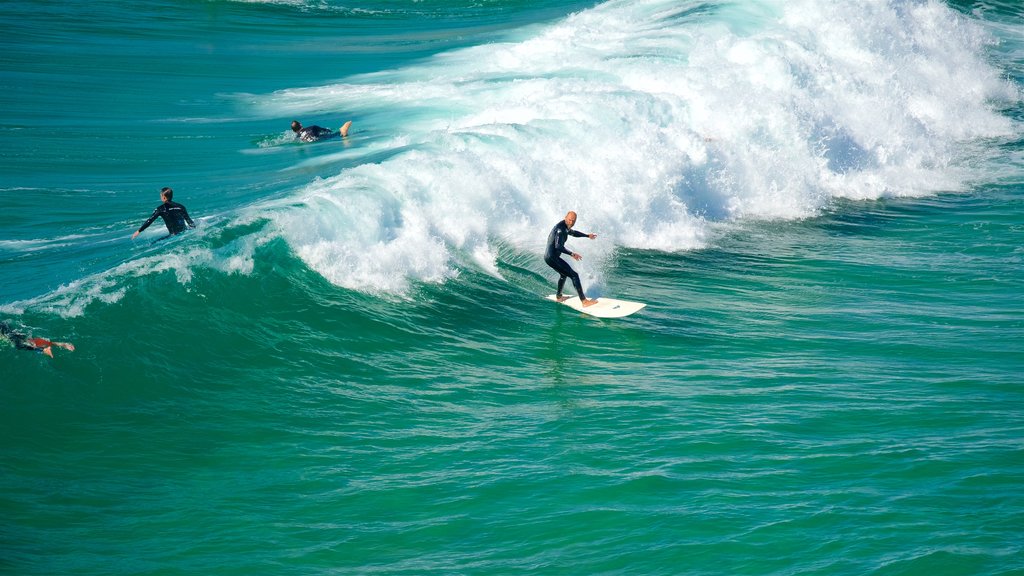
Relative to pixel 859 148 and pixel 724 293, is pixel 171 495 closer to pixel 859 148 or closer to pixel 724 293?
pixel 724 293

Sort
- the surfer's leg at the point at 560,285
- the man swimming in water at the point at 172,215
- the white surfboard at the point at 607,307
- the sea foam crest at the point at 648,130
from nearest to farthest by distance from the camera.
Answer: the white surfboard at the point at 607,307, the surfer's leg at the point at 560,285, the man swimming in water at the point at 172,215, the sea foam crest at the point at 648,130

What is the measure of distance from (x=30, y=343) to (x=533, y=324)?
657 centimetres

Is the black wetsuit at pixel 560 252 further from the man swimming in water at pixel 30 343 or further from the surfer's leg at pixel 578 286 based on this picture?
the man swimming in water at pixel 30 343

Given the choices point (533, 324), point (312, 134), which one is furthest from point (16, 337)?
point (312, 134)

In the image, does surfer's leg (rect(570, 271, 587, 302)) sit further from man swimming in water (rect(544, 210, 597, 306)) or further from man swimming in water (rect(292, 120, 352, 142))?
man swimming in water (rect(292, 120, 352, 142))

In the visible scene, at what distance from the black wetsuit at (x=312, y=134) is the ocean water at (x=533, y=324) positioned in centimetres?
57

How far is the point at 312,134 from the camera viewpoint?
23.2 metres

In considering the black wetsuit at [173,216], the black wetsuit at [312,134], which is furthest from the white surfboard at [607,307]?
the black wetsuit at [312,134]

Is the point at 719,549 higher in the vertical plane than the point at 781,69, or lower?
lower

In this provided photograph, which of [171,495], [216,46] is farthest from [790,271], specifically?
[216,46]

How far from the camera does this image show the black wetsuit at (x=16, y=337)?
10.6 m

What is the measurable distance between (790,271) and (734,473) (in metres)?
7.81

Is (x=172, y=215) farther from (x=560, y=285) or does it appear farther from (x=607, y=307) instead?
(x=607, y=307)

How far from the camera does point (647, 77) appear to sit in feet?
75.0
